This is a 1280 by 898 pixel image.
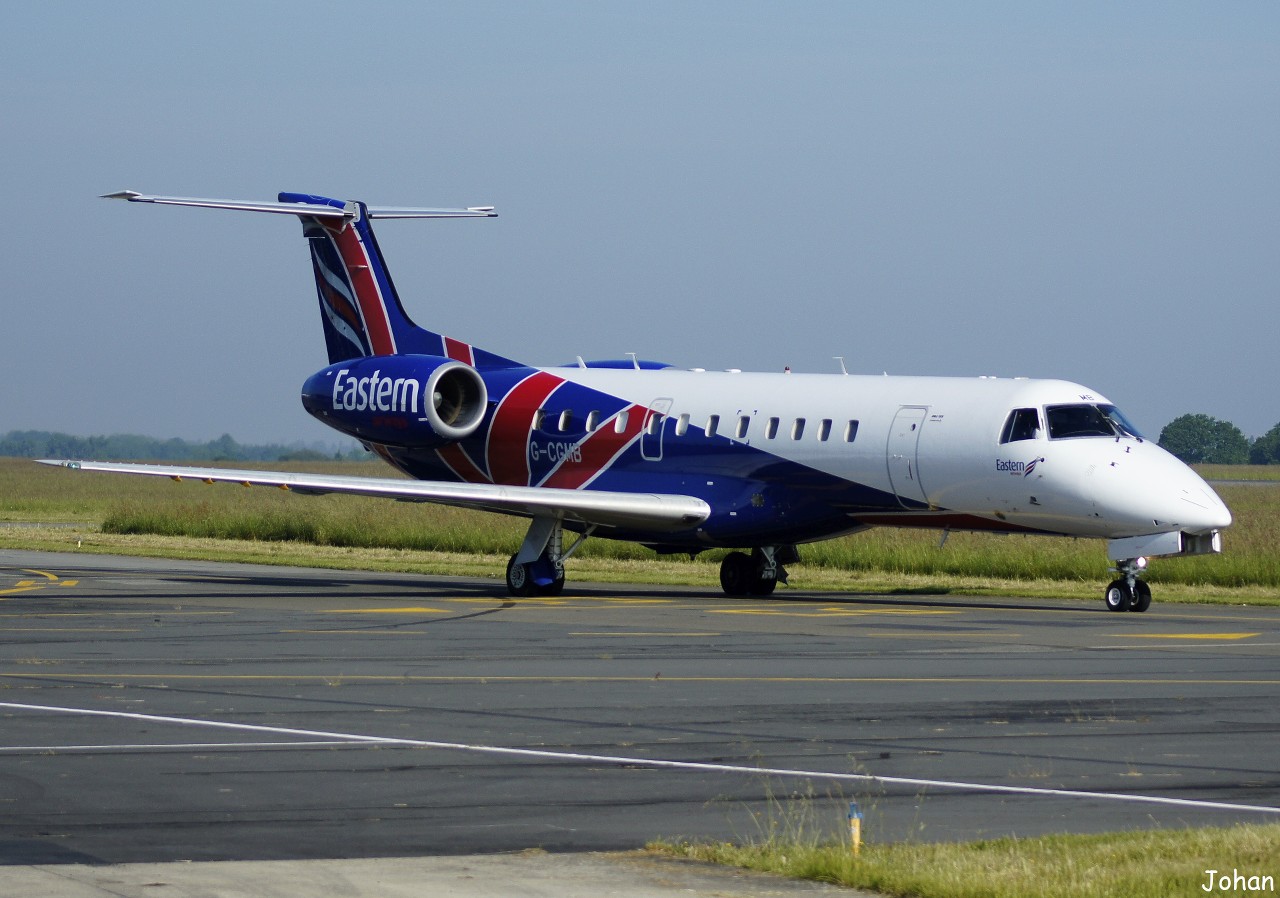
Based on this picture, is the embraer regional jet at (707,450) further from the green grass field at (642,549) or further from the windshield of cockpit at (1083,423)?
the green grass field at (642,549)

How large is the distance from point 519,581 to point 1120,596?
902 centimetres

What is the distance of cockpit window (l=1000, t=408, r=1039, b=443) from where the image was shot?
25.0 meters

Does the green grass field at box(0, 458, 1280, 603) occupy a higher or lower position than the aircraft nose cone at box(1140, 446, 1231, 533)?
lower

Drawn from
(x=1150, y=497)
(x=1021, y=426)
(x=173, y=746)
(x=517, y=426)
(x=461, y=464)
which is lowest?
(x=173, y=746)

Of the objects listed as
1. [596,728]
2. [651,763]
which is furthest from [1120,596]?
[651,763]

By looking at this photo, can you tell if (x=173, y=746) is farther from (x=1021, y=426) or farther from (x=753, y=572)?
(x=753, y=572)

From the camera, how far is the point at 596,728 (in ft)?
43.0

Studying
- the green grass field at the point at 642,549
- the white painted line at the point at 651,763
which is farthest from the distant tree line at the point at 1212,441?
the white painted line at the point at 651,763

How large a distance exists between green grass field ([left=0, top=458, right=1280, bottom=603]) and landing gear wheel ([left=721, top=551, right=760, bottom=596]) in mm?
2418

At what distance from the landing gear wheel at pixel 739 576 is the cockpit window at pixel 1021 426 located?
18.9 feet

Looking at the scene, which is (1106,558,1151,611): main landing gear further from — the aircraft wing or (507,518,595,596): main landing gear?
(507,518,595,596): main landing gear

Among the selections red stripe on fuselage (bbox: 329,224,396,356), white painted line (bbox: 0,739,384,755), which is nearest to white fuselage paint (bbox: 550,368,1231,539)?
red stripe on fuselage (bbox: 329,224,396,356)

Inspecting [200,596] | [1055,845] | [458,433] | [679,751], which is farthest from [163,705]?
[458,433]

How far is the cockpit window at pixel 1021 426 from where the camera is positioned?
25047 mm
